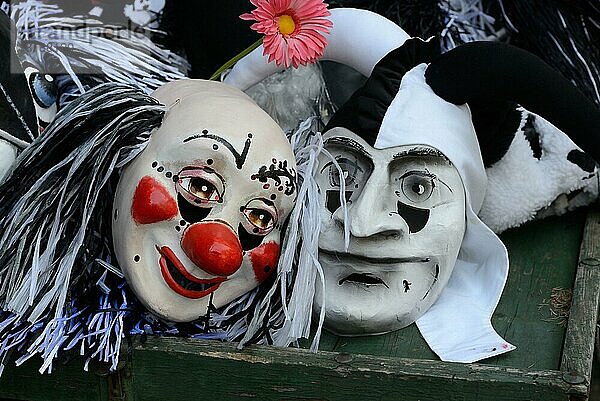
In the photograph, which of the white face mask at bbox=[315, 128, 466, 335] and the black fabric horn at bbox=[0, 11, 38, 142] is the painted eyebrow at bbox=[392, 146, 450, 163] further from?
the black fabric horn at bbox=[0, 11, 38, 142]

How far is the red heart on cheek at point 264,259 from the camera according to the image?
1.28 meters

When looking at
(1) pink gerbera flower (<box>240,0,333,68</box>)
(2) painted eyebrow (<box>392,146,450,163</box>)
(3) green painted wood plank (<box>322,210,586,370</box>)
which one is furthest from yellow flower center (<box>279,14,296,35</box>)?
(3) green painted wood plank (<box>322,210,586,370</box>)

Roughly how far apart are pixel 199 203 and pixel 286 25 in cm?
30

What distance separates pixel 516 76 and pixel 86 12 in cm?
79

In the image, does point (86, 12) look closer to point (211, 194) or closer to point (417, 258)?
point (211, 194)

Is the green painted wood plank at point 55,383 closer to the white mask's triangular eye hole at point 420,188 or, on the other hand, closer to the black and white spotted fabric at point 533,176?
the white mask's triangular eye hole at point 420,188

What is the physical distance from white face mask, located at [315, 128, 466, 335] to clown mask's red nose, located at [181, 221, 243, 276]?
216 millimetres

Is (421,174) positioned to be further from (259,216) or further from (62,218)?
(62,218)

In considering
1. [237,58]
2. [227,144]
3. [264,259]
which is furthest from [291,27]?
[264,259]

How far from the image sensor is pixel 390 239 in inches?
54.9

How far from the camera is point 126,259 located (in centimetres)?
126

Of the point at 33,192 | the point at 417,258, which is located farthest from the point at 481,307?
the point at 33,192

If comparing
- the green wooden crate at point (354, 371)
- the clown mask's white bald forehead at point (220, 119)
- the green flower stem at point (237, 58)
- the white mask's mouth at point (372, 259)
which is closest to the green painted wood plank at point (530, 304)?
the green wooden crate at point (354, 371)

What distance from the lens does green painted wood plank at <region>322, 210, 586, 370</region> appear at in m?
1.35
